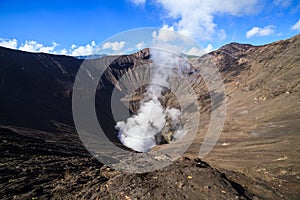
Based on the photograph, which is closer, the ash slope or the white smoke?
the ash slope

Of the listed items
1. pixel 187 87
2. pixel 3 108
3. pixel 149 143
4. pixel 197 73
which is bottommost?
pixel 149 143

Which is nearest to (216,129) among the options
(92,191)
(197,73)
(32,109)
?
(92,191)

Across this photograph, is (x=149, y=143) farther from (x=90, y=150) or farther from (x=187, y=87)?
(x=187, y=87)

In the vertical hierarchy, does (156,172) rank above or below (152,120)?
below

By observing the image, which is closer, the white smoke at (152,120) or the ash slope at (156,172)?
the ash slope at (156,172)
